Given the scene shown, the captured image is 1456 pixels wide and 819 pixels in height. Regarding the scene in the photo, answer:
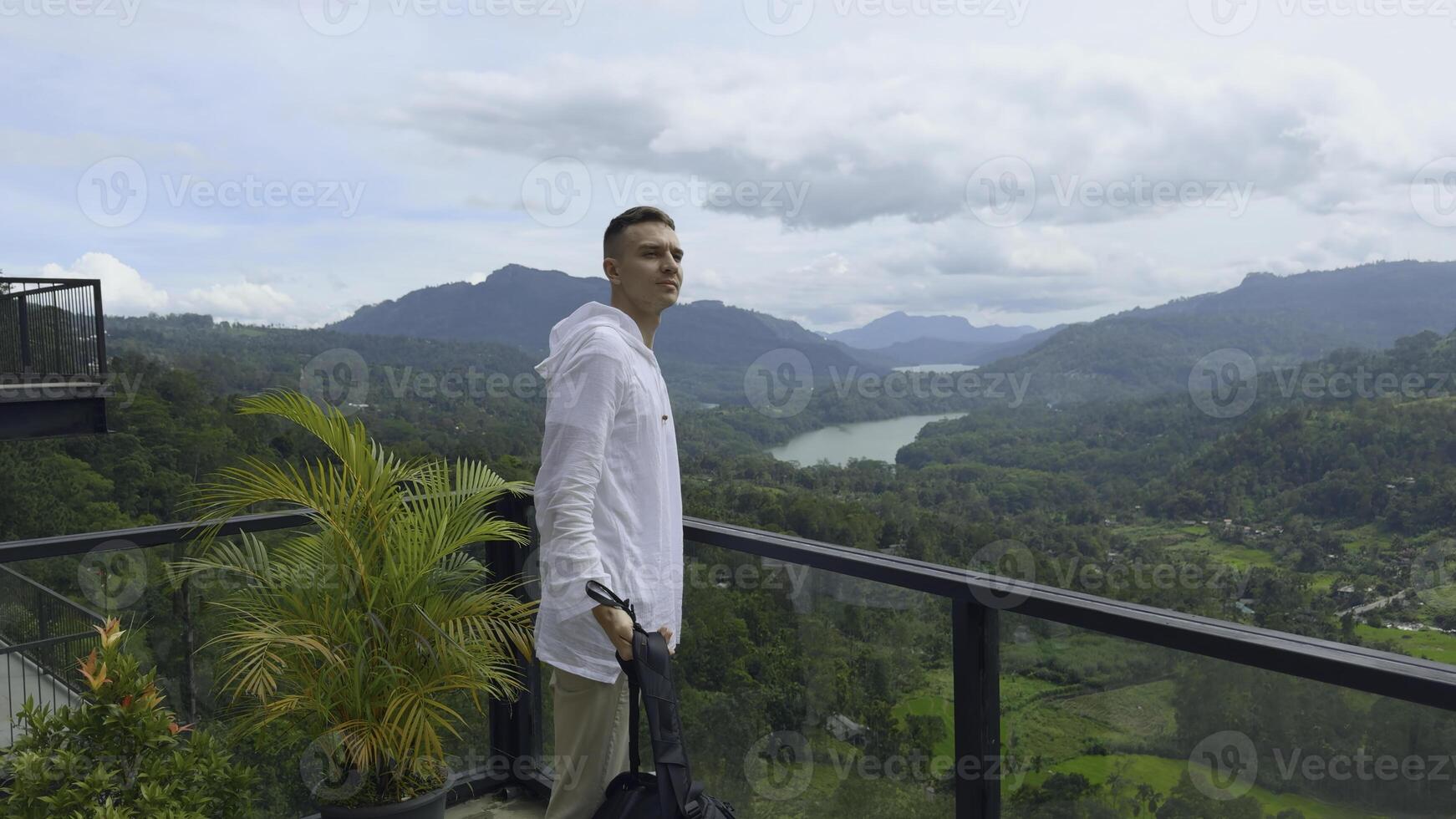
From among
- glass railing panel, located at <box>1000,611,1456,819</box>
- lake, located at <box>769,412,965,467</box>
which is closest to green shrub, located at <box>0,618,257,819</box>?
glass railing panel, located at <box>1000,611,1456,819</box>

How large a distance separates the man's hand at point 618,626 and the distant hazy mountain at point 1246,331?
21.1 metres

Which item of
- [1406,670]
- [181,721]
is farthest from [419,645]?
[1406,670]

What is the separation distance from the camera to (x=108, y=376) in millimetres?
10930

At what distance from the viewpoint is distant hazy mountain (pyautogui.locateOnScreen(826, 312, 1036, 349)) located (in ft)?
108

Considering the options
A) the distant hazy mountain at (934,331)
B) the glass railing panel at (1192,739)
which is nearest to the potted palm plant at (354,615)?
the glass railing panel at (1192,739)

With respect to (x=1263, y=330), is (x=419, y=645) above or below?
below

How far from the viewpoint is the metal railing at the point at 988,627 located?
4.45 feet

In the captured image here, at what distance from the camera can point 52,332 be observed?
10469 millimetres

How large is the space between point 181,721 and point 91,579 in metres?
0.52

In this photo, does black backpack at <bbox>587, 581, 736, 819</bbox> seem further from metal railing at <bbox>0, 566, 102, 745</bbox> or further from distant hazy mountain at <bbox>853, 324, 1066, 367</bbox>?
distant hazy mountain at <bbox>853, 324, 1066, 367</bbox>

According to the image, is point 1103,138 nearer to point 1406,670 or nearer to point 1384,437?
point 1384,437

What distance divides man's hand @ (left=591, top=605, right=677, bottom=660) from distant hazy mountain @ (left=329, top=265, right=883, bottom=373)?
616 inches

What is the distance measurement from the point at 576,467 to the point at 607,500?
16cm

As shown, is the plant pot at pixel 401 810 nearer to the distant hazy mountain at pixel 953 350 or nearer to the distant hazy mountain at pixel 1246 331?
the distant hazy mountain at pixel 1246 331
